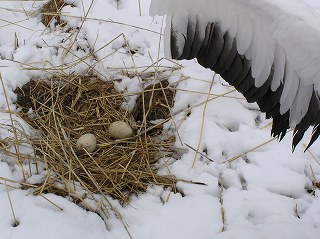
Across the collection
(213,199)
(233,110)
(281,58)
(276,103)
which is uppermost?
(281,58)

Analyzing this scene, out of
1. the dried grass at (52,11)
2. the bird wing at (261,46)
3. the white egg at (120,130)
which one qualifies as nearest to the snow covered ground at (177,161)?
the dried grass at (52,11)

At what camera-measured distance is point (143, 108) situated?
2.37 metres

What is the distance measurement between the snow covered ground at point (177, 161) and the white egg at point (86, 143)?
264mm

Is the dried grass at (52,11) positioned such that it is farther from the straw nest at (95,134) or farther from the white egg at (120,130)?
the white egg at (120,130)

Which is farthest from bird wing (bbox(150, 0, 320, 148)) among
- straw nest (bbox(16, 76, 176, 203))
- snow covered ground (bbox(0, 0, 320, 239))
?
straw nest (bbox(16, 76, 176, 203))

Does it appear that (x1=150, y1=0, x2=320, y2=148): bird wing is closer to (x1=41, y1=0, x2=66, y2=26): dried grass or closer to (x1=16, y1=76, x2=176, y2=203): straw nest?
(x1=16, y1=76, x2=176, y2=203): straw nest

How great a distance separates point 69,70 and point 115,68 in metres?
0.22

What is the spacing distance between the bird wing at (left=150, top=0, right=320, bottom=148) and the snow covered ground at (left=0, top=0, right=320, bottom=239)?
14.6 inches

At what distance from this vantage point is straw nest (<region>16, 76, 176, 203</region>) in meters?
2.03

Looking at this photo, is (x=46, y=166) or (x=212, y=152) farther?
(x=212, y=152)

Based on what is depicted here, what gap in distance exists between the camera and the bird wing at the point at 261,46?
142 cm

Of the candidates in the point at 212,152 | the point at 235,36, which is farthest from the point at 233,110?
the point at 235,36

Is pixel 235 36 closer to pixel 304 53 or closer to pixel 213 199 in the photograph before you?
pixel 304 53

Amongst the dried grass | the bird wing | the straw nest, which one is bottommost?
the straw nest
